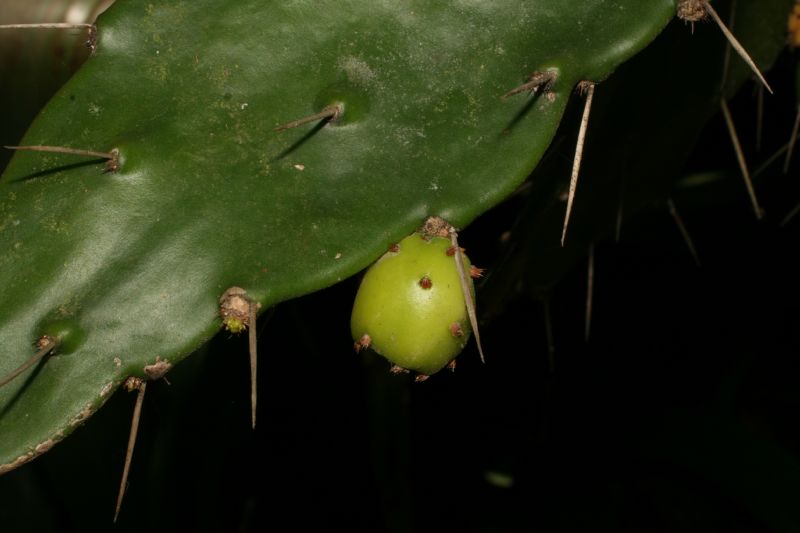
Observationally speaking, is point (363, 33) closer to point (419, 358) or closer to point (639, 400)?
point (419, 358)

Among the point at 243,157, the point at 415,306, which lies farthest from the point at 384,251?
the point at 243,157

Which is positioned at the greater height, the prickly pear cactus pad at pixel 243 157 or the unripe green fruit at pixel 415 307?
the prickly pear cactus pad at pixel 243 157

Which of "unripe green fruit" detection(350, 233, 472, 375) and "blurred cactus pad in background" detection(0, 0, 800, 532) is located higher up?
"blurred cactus pad in background" detection(0, 0, 800, 532)

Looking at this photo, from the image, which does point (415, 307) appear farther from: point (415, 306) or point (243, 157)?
point (243, 157)

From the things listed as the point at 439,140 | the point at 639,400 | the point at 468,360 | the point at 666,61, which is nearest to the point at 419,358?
the point at 439,140
